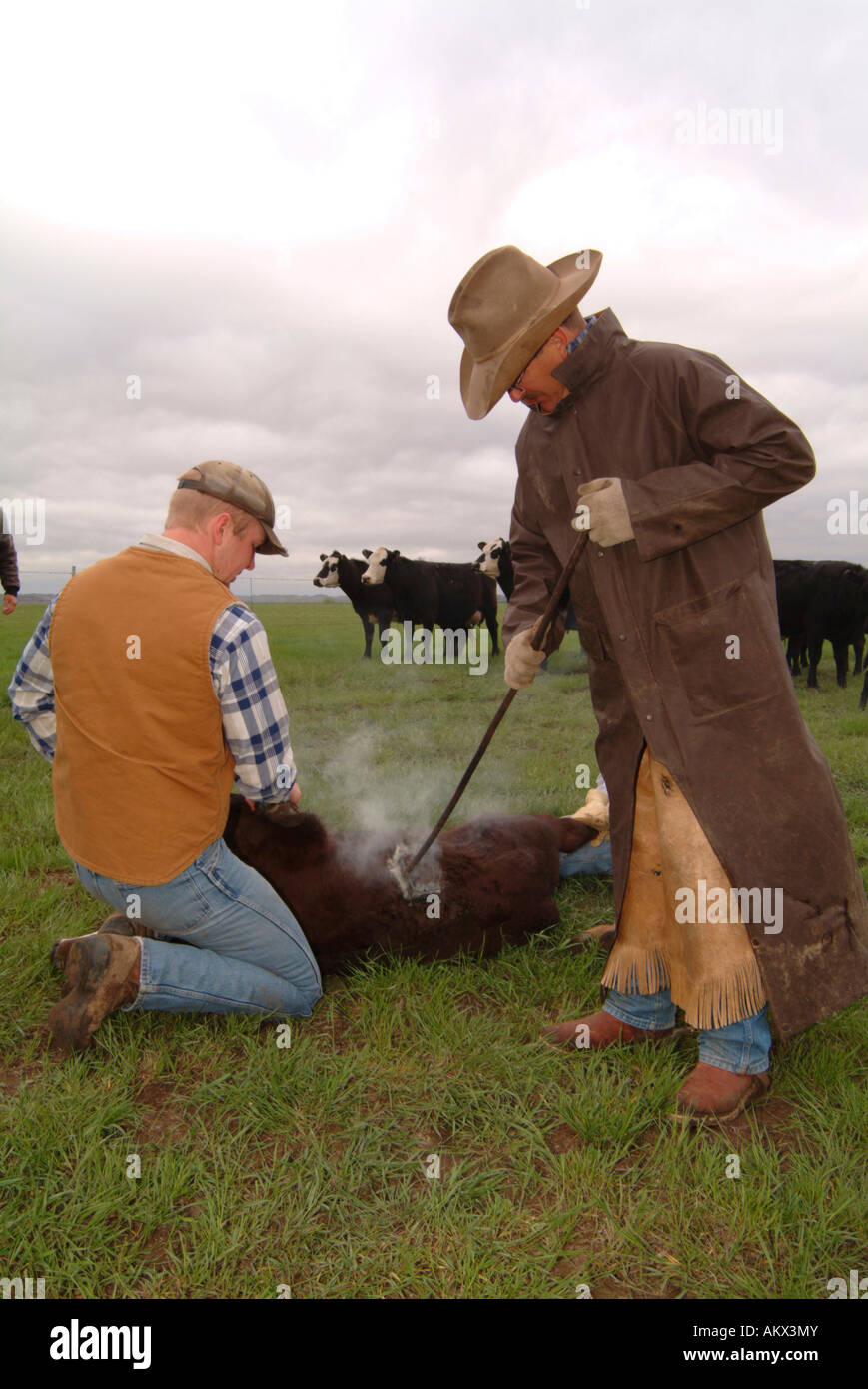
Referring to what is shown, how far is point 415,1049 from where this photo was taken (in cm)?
323

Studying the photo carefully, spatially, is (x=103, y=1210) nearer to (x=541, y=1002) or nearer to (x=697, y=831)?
(x=541, y=1002)

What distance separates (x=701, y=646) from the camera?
2814 mm

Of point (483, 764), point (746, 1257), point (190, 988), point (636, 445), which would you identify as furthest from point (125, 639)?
point (483, 764)

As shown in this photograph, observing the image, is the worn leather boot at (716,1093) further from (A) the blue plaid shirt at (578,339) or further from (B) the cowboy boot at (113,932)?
(A) the blue plaid shirt at (578,339)

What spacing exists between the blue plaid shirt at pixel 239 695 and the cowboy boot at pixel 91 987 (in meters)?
0.76

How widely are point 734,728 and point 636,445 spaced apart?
3.41 ft

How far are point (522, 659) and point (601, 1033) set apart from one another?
59.6 inches

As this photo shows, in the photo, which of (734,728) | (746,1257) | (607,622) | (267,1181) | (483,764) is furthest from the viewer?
(483,764)

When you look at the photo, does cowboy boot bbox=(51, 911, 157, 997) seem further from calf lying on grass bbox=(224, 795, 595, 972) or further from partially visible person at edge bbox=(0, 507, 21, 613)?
partially visible person at edge bbox=(0, 507, 21, 613)

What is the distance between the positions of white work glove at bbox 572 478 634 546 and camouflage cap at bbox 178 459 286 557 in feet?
3.93

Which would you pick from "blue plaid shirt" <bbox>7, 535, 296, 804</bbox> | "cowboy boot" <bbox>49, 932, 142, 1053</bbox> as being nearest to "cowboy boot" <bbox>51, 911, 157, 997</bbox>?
"cowboy boot" <bbox>49, 932, 142, 1053</bbox>

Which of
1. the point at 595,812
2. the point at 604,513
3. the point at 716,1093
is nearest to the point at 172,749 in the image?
the point at 604,513

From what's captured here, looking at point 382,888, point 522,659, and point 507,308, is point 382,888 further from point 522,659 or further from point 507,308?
point 507,308

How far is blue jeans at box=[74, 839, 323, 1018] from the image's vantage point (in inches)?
124
